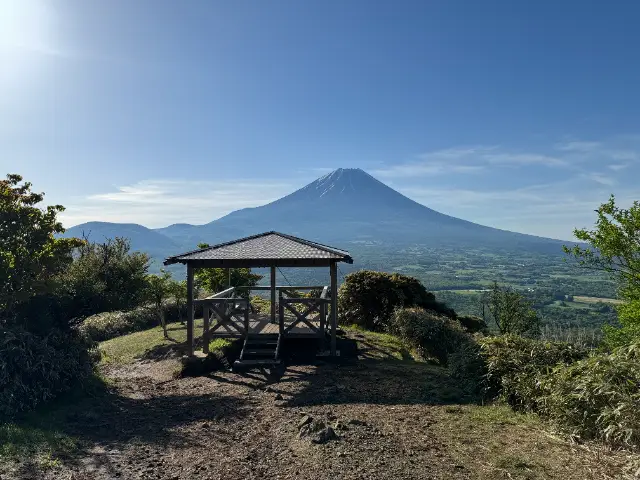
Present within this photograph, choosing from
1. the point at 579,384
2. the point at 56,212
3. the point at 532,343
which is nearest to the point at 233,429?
the point at 579,384

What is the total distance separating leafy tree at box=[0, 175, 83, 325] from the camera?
8898 mm

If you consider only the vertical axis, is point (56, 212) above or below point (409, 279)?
above

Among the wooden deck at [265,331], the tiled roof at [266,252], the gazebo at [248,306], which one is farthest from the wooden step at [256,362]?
the tiled roof at [266,252]

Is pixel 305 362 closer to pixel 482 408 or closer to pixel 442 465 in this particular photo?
pixel 482 408

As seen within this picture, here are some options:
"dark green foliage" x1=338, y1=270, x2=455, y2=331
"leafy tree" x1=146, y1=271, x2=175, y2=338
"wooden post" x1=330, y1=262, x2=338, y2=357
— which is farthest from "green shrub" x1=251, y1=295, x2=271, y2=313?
"wooden post" x1=330, y1=262, x2=338, y2=357

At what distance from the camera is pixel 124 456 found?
6.12 meters

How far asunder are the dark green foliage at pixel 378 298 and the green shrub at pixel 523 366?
9.86 metres

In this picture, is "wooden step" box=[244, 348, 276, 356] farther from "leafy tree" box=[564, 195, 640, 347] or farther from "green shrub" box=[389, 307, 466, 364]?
"leafy tree" box=[564, 195, 640, 347]

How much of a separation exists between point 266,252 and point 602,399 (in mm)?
8573

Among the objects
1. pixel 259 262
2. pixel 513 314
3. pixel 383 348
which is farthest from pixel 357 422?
pixel 513 314

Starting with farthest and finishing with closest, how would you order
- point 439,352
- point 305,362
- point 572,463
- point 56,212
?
point 439,352, point 305,362, point 56,212, point 572,463

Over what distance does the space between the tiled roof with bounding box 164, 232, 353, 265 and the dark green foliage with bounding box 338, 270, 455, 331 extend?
6374 millimetres

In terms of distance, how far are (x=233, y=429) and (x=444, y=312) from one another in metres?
13.9

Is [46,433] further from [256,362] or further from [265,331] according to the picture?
[265,331]
